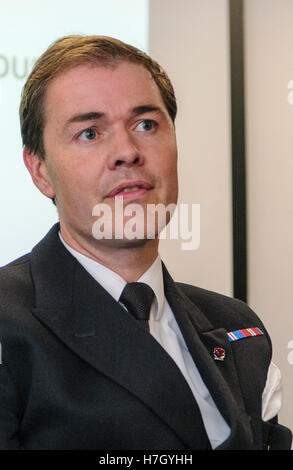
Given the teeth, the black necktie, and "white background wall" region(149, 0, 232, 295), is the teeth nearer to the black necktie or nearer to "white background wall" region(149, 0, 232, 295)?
the black necktie

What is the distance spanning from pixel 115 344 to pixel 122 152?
1.09 ft

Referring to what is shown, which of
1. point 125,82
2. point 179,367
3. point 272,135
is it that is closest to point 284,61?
point 272,135

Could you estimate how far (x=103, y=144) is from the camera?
3.92 ft

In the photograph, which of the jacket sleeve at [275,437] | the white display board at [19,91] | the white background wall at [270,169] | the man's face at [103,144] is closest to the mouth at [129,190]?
the man's face at [103,144]

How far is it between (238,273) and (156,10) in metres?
0.96

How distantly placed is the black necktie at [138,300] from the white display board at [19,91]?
0.84 m

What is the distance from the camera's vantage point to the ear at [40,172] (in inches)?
52.1

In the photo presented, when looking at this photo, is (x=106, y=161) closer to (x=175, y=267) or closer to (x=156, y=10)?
(x=175, y=267)

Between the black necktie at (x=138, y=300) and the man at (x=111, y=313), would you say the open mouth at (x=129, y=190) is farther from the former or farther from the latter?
the black necktie at (x=138, y=300)

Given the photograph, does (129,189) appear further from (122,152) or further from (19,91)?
(19,91)

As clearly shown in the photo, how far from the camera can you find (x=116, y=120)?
1205mm

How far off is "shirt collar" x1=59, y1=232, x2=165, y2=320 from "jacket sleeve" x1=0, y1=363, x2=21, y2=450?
0.84 feet

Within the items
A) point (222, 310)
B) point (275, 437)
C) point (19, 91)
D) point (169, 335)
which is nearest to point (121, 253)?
point (169, 335)

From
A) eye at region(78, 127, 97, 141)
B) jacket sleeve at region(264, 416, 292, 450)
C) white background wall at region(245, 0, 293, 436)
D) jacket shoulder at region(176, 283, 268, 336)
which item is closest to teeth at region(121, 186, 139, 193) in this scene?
eye at region(78, 127, 97, 141)
